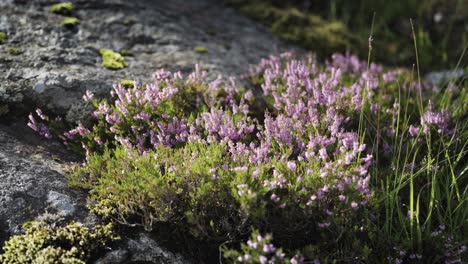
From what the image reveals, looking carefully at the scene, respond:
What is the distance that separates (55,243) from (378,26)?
22.2 feet

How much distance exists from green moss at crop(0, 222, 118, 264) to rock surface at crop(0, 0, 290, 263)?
11cm

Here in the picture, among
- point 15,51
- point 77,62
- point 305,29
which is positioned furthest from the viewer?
A: point 305,29

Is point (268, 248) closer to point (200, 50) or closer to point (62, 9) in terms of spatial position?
point (200, 50)

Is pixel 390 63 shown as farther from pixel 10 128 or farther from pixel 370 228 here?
pixel 10 128

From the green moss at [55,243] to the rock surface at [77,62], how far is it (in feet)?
0.36

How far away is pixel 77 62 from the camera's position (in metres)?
4.94

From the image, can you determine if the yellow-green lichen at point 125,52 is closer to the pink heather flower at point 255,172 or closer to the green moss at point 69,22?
the green moss at point 69,22

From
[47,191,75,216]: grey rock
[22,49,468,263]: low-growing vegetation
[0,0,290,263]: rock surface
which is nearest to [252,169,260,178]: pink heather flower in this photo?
[22,49,468,263]: low-growing vegetation

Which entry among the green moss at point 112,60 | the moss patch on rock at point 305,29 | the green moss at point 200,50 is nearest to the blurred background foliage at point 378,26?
the moss patch on rock at point 305,29

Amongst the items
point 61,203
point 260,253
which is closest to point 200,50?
point 61,203

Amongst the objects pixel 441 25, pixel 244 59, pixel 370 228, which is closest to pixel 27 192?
pixel 370 228

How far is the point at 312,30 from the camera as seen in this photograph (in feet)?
23.1

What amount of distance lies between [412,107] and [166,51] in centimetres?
300

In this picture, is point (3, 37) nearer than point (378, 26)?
Yes
